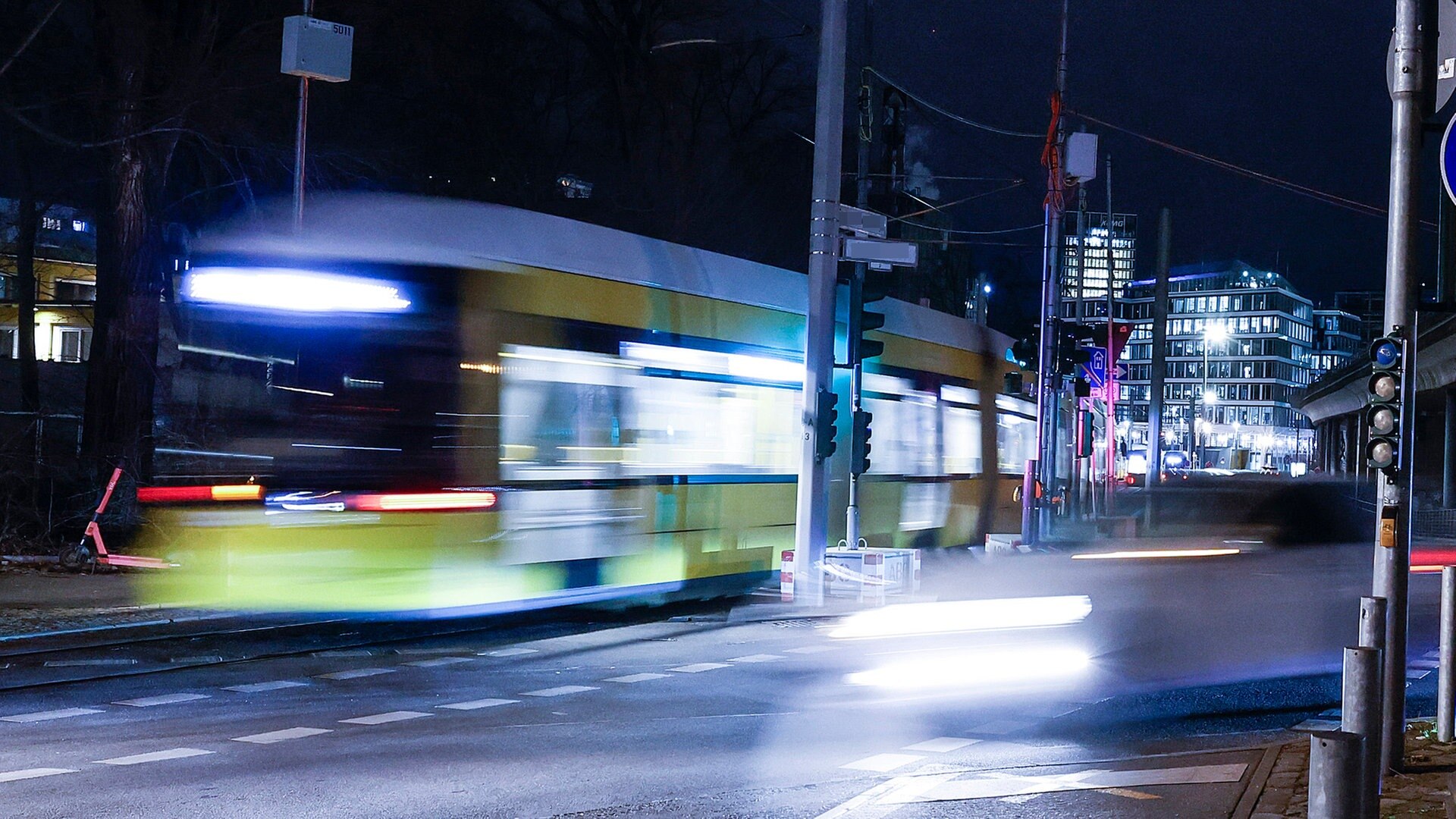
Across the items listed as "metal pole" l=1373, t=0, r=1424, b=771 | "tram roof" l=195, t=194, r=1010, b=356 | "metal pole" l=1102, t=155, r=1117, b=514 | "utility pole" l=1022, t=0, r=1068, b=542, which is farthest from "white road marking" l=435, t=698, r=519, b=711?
"metal pole" l=1102, t=155, r=1117, b=514

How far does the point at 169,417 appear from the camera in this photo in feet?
77.3

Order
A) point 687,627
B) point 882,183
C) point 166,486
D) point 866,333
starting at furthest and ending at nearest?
1. point 882,183
2. point 866,333
3. point 687,627
4. point 166,486

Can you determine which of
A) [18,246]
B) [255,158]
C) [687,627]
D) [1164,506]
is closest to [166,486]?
[687,627]

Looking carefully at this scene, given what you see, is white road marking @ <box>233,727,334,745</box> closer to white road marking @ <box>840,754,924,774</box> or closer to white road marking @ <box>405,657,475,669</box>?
white road marking @ <box>405,657,475,669</box>

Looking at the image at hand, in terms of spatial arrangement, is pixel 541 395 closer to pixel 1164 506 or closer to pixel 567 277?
pixel 567 277

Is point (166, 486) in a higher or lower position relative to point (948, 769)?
higher

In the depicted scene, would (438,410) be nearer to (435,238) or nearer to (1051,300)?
(435,238)

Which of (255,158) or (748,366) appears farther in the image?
(255,158)

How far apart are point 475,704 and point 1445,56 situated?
7.68m

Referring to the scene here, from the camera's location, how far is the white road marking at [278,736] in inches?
353

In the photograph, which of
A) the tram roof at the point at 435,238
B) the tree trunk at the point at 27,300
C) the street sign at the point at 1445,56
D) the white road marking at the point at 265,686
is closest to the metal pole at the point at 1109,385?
the tram roof at the point at 435,238

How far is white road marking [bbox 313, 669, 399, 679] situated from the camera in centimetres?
1173

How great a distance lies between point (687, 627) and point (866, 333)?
21.1 feet

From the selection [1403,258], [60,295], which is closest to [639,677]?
[1403,258]
